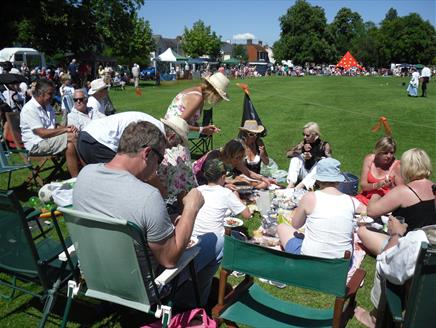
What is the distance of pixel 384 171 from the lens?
17.7 ft

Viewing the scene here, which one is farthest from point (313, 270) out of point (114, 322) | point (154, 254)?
point (114, 322)

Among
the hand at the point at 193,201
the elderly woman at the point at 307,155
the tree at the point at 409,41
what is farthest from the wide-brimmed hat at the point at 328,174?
the tree at the point at 409,41

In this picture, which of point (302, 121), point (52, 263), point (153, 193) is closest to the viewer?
point (153, 193)

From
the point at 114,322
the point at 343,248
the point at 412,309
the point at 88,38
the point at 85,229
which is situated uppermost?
the point at 88,38

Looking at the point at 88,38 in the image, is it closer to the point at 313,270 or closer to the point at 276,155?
the point at 276,155

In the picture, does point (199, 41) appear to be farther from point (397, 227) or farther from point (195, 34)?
point (397, 227)

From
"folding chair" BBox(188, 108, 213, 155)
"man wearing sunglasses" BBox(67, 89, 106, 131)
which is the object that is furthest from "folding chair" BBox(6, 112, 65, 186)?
"folding chair" BBox(188, 108, 213, 155)

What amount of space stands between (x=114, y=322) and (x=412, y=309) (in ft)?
7.42

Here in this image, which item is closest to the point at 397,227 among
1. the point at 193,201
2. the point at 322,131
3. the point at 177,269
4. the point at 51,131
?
the point at 193,201

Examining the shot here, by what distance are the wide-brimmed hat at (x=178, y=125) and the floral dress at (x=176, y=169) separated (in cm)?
22

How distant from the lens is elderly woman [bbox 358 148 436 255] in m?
3.64

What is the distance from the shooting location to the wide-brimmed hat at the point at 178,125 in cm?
460

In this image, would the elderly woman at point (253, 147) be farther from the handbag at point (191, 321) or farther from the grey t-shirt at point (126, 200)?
the grey t-shirt at point (126, 200)

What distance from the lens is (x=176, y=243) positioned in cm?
263
